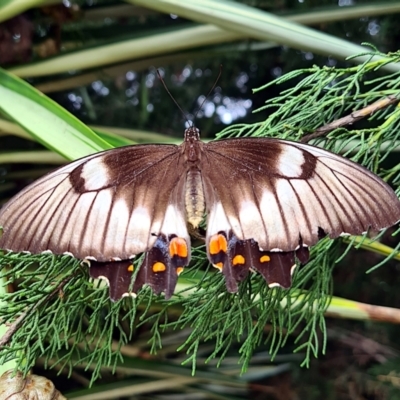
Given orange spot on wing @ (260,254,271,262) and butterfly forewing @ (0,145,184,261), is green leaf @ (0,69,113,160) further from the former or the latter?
orange spot on wing @ (260,254,271,262)

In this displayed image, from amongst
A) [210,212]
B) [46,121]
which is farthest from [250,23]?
[210,212]

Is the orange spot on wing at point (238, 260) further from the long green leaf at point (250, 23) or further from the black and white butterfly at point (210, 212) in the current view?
the long green leaf at point (250, 23)

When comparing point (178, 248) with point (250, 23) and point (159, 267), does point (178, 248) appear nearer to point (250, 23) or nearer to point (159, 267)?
point (159, 267)

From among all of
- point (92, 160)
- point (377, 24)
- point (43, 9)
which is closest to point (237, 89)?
point (377, 24)

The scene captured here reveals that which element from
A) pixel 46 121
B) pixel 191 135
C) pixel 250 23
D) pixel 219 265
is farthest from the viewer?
pixel 250 23

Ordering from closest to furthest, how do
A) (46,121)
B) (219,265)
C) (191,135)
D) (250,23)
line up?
(219,265), (191,135), (46,121), (250,23)

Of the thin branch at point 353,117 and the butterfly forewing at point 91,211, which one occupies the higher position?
the thin branch at point 353,117

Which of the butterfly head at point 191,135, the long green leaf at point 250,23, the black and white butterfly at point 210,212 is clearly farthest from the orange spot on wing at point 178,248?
the long green leaf at point 250,23
